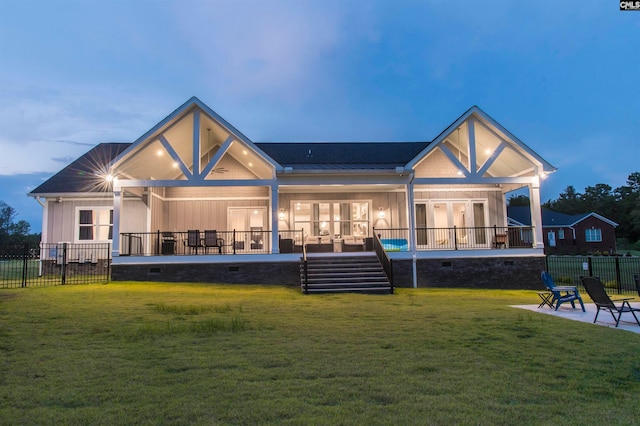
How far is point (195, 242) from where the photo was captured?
52.0 feet

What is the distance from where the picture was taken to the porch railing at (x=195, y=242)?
15.7 metres

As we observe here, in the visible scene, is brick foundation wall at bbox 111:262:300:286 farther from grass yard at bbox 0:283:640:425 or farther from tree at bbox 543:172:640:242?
tree at bbox 543:172:640:242

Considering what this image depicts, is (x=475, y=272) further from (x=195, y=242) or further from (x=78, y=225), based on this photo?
(x=78, y=225)

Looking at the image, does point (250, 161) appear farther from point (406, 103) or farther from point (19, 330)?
point (406, 103)

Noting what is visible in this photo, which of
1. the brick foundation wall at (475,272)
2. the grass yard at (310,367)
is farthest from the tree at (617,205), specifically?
the grass yard at (310,367)

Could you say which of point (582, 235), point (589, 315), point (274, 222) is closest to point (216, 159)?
point (274, 222)

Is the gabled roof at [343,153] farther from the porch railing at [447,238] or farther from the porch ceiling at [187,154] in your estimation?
the porch railing at [447,238]

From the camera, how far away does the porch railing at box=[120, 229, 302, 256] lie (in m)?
15.7

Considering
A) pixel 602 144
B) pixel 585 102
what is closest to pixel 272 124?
pixel 585 102

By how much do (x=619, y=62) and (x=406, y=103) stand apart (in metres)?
60.4

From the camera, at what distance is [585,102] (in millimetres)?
136750

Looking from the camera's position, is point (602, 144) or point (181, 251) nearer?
point (181, 251)

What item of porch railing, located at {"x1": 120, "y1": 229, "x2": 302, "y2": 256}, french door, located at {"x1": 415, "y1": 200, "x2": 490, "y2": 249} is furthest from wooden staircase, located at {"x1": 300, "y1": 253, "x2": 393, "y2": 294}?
french door, located at {"x1": 415, "y1": 200, "x2": 490, "y2": 249}

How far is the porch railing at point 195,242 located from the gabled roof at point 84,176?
10.6 ft
